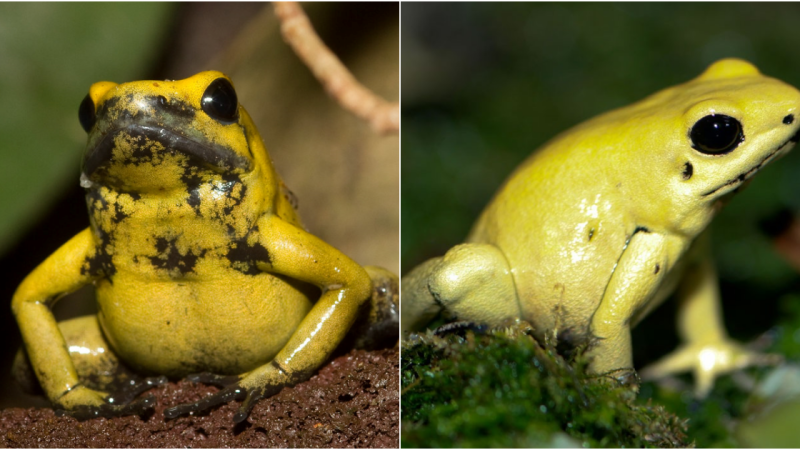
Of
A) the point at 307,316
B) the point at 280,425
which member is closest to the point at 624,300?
the point at 307,316

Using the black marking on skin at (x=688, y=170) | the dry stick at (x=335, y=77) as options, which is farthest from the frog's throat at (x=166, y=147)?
the black marking on skin at (x=688, y=170)

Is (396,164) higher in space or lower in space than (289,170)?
higher

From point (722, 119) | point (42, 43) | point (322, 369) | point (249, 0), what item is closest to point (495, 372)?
point (322, 369)

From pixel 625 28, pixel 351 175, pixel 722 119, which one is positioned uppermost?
pixel 625 28

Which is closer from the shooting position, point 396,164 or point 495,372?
point 495,372

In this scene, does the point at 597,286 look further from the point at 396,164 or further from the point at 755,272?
the point at 755,272

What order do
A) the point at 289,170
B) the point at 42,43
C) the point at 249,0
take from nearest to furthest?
the point at 42,43 < the point at 289,170 < the point at 249,0

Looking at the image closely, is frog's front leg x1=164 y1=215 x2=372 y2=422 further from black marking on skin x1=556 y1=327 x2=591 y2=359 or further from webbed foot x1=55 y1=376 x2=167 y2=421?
black marking on skin x1=556 y1=327 x2=591 y2=359
